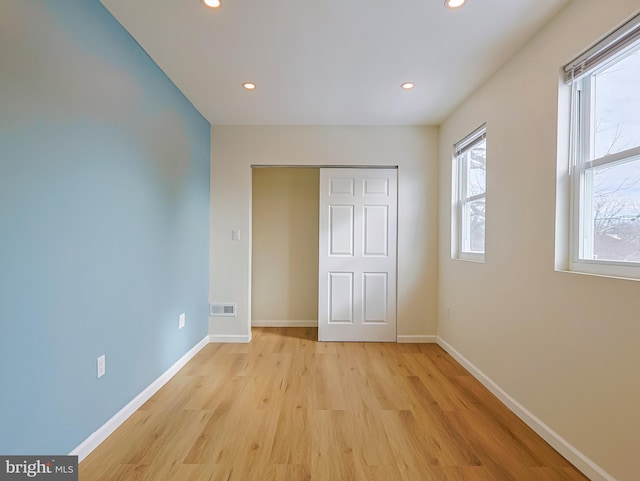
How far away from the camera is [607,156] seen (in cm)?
158

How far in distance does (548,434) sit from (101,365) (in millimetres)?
2595

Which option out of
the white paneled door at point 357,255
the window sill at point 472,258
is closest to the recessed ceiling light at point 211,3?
the white paneled door at point 357,255

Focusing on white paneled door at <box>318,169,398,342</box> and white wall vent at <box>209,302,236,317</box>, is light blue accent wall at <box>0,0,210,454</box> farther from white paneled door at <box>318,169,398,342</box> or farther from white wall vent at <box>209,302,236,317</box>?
white paneled door at <box>318,169,398,342</box>

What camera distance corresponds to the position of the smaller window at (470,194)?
2814 millimetres

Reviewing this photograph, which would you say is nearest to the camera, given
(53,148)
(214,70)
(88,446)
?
(53,148)

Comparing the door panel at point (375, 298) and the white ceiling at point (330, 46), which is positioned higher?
the white ceiling at point (330, 46)

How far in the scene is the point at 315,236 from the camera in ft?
14.4

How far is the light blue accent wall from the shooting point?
4.21ft

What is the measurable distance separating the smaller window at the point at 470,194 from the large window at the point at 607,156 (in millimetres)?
896

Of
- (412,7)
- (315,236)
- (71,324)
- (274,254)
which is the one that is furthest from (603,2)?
(274,254)

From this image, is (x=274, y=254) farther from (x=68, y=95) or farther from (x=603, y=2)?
(x=603, y=2)

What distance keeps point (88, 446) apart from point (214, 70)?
8.42ft

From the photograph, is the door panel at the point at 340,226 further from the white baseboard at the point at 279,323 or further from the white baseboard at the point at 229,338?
the white baseboard at the point at 229,338

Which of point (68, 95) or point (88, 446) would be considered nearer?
point (68, 95)
